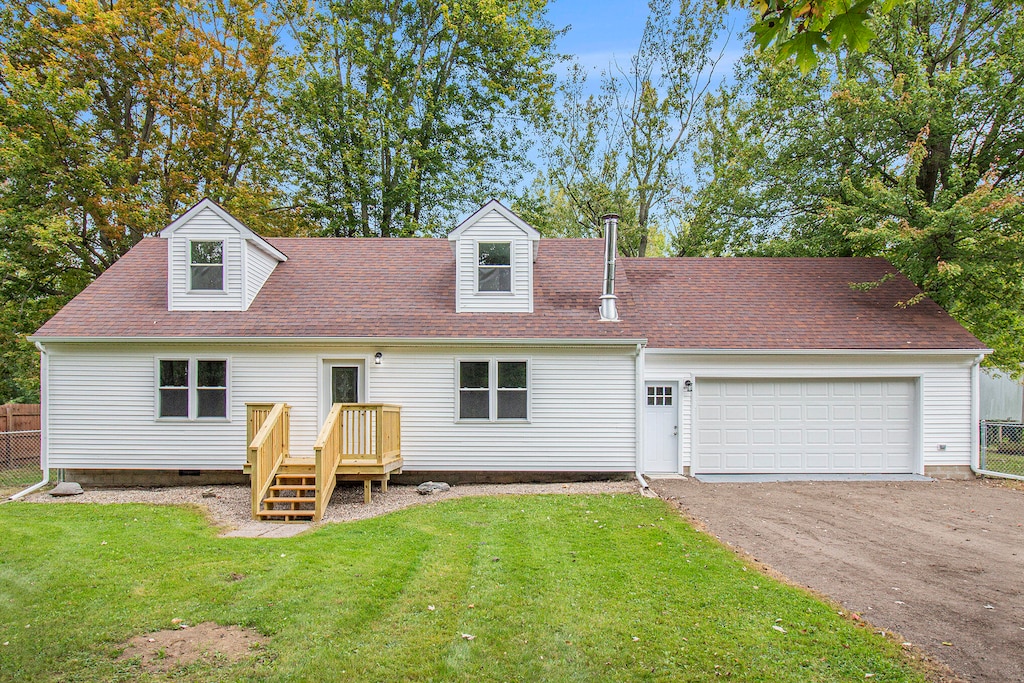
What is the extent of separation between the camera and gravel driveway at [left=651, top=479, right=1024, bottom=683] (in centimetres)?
488

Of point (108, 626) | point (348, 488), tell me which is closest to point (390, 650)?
point (108, 626)

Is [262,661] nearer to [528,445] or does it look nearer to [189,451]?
[528,445]

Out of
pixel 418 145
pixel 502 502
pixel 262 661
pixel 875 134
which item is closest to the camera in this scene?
pixel 262 661

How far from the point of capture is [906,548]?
730cm

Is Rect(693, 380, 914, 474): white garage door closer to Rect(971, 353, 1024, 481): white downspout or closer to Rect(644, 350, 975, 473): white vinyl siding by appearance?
Rect(644, 350, 975, 473): white vinyl siding

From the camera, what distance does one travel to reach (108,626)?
193 inches

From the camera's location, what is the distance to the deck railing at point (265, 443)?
9.02m

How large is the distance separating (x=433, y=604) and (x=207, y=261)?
9.80m

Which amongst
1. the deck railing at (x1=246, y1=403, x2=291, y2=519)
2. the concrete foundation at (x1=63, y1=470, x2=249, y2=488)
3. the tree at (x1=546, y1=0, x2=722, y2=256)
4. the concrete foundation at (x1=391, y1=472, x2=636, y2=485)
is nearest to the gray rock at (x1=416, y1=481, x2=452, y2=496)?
the concrete foundation at (x1=391, y1=472, x2=636, y2=485)

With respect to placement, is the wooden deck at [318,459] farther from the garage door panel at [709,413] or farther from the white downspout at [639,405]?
the garage door panel at [709,413]

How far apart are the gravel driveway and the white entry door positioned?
0.72 metres

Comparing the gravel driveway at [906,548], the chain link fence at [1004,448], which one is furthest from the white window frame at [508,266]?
the chain link fence at [1004,448]

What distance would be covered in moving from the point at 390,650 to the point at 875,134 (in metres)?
17.7

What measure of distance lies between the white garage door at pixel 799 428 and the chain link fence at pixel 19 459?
544 inches
